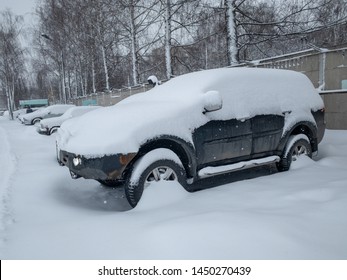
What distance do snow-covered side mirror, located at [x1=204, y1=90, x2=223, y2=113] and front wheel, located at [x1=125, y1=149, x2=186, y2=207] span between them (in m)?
0.73

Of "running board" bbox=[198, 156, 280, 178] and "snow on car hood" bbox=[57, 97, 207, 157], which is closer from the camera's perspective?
"snow on car hood" bbox=[57, 97, 207, 157]

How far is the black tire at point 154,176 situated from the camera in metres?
3.05

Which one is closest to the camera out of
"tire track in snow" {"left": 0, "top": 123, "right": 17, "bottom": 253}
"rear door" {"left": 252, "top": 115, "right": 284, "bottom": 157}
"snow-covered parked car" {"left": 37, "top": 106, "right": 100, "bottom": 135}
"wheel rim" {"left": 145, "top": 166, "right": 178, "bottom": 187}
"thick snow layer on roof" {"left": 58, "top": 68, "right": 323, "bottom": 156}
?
"tire track in snow" {"left": 0, "top": 123, "right": 17, "bottom": 253}

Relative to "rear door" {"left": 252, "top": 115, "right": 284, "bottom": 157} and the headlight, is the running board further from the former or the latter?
the headlight

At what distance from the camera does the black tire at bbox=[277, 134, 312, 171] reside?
431 cm

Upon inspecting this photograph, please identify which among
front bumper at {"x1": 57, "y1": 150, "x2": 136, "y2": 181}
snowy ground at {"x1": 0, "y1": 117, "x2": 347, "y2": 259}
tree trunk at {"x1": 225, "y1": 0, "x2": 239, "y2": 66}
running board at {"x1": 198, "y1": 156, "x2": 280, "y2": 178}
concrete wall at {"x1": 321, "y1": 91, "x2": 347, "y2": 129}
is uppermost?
tree trunk at {"x1": 225, "y1": 0, "x2": 239, "y2": 66}

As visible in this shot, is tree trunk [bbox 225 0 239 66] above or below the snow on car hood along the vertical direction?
above

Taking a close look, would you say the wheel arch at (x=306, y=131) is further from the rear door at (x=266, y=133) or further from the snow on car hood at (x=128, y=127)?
the snow on car hood at (x=128, y=127)

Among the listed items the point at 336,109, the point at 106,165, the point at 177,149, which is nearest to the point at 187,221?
the point at 106,165

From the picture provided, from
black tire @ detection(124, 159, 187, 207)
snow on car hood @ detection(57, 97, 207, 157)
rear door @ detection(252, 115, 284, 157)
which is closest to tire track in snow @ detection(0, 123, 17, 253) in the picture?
snow on car hood @ detection(57, 97, 207, 157)

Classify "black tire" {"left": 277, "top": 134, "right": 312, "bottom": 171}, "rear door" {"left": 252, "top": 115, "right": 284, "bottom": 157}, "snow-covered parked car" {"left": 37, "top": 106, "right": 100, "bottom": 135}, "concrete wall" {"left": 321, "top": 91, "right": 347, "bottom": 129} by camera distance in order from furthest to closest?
1. "snow-covered parked car" {"left": 37, "top": 106, "right": 100, "bottom": 135}
2. "concrete wall" {"left": 321, "top": 91, "right": 347, "bottom": 129}
3. "black tire" {"left": 277, "top": 134, "right": 312, "bottom": 171}
4. "rear door" {"left": 252, "top": 115, "right": 284, "bottom": 157}

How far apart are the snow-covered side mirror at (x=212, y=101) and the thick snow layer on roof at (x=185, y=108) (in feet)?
0.05

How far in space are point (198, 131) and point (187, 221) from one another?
4.31 ft
